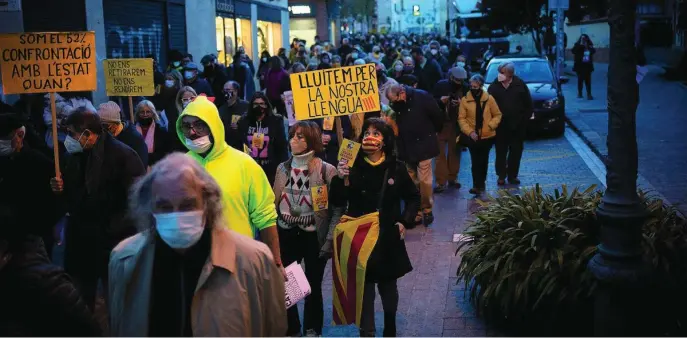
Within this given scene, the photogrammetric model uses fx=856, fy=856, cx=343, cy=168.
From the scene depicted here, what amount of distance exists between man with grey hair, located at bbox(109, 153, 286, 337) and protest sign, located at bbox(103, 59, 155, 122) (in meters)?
7.87

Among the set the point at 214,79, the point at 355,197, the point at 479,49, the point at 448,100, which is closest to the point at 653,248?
the point at 355,197

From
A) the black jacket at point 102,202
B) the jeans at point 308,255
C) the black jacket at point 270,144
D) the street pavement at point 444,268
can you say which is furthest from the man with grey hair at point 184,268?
the black jacket at point 270,144

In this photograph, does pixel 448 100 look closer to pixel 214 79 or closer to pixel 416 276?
pixel 416 276

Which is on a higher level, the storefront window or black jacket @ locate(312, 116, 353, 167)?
the storefront window

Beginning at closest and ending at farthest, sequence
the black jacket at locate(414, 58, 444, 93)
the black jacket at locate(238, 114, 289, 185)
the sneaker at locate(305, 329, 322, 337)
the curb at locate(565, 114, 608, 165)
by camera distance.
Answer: the sneaker at locate(305, 329, 322, 337), the black jacket at locate(238, 114, 289, 185), the curb at locate(565, 114, 608, 165), the black jacket at locate(414, 58, 444, 93)

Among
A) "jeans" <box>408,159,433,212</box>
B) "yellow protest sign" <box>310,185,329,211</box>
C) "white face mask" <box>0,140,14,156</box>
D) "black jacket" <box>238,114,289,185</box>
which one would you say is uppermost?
"white face mask" <box>0,140,14,156</box>

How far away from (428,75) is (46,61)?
11401 mm

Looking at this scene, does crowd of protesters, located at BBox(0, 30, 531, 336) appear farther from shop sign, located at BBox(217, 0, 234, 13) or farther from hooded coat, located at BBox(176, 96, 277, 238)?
shop sign, located at BBox(217, 0, 234, 13)

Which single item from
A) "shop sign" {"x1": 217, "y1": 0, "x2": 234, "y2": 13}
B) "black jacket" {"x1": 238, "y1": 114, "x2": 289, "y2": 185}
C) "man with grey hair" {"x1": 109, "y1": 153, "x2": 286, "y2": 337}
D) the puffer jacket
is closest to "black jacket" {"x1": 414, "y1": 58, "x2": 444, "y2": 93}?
the puffer jacket

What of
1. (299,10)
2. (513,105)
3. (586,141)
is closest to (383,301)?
(513,105)

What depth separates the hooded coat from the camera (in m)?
5.34

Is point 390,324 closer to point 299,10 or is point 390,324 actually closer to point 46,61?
point 46,61

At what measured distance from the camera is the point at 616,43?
538 cm

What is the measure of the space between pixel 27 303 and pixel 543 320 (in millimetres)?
3941
